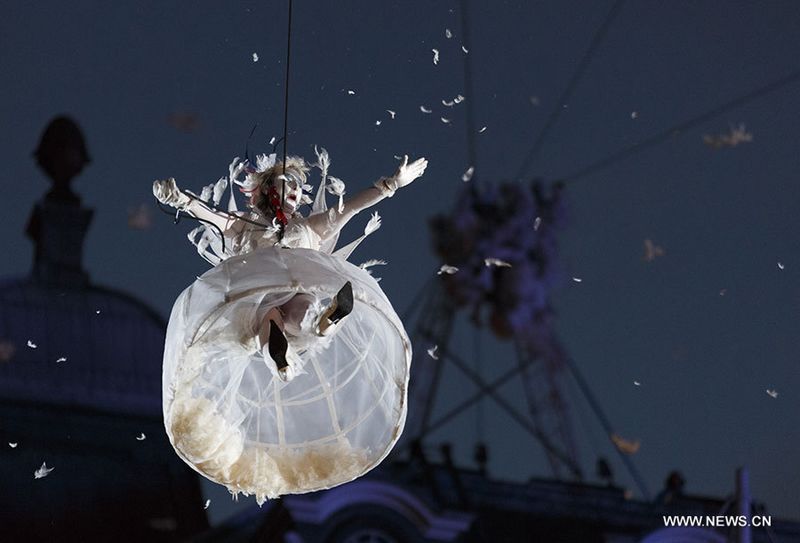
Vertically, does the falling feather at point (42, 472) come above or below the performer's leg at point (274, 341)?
below

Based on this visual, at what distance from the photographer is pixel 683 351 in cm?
814

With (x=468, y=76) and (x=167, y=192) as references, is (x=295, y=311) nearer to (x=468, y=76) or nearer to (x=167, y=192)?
(x=167, y=192)

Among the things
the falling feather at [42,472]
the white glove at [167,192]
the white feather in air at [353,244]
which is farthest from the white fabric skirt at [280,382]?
the falling feather at [42,472]

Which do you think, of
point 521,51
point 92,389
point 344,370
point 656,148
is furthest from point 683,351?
point 344,370

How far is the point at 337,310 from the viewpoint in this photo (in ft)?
13.2

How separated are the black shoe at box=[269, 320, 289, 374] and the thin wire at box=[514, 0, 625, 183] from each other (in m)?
3.79

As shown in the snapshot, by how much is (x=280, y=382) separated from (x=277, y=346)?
1.92 ft

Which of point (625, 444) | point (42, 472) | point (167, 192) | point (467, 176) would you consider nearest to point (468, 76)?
point (467, 176)

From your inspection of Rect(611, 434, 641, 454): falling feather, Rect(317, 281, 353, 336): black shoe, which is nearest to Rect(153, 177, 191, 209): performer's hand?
Rect(317, 281, 353, 336): black shoe

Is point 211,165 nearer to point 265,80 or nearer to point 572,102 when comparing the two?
point 265,80

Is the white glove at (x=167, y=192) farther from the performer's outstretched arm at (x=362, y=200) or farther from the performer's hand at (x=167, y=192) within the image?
the performer's outstretched arm at (x=362, y=200)

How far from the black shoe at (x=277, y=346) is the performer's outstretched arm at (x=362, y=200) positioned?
406 millimetres

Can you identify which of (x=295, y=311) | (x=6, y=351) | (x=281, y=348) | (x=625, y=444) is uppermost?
(x=295, y=311)

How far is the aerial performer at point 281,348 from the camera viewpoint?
158 inches
